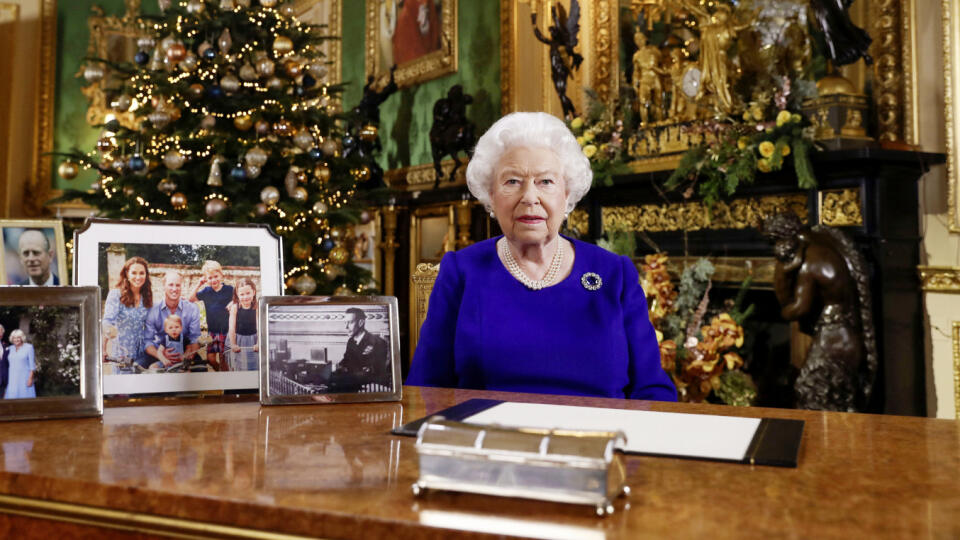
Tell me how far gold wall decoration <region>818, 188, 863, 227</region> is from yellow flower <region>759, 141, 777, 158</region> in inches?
14.1

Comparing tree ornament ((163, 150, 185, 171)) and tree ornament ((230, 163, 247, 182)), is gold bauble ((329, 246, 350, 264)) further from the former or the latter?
tree ornament ((163, 150, 185, 171))

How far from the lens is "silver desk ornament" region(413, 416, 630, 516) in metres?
0.80

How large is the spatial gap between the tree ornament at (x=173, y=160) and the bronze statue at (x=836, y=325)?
12.3ft

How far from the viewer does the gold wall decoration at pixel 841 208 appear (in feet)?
13.9

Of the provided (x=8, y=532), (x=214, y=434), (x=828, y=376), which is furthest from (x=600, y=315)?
(x=828, y=376)

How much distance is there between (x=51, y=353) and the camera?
1271 millimetres

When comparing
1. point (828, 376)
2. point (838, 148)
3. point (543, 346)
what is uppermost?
point (838, 148)

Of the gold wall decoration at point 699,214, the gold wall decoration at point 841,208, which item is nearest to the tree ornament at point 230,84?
the gold wall decoration at point 699,214

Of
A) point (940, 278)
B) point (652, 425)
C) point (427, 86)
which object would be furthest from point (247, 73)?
point (652, 425)

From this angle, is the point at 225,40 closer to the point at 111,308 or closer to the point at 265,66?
the point at 265,66

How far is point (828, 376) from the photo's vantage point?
4.00m

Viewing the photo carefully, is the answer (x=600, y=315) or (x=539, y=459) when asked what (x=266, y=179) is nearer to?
(x=600, y=315)

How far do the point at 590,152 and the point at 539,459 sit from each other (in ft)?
15.8

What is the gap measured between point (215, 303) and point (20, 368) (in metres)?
0.34
